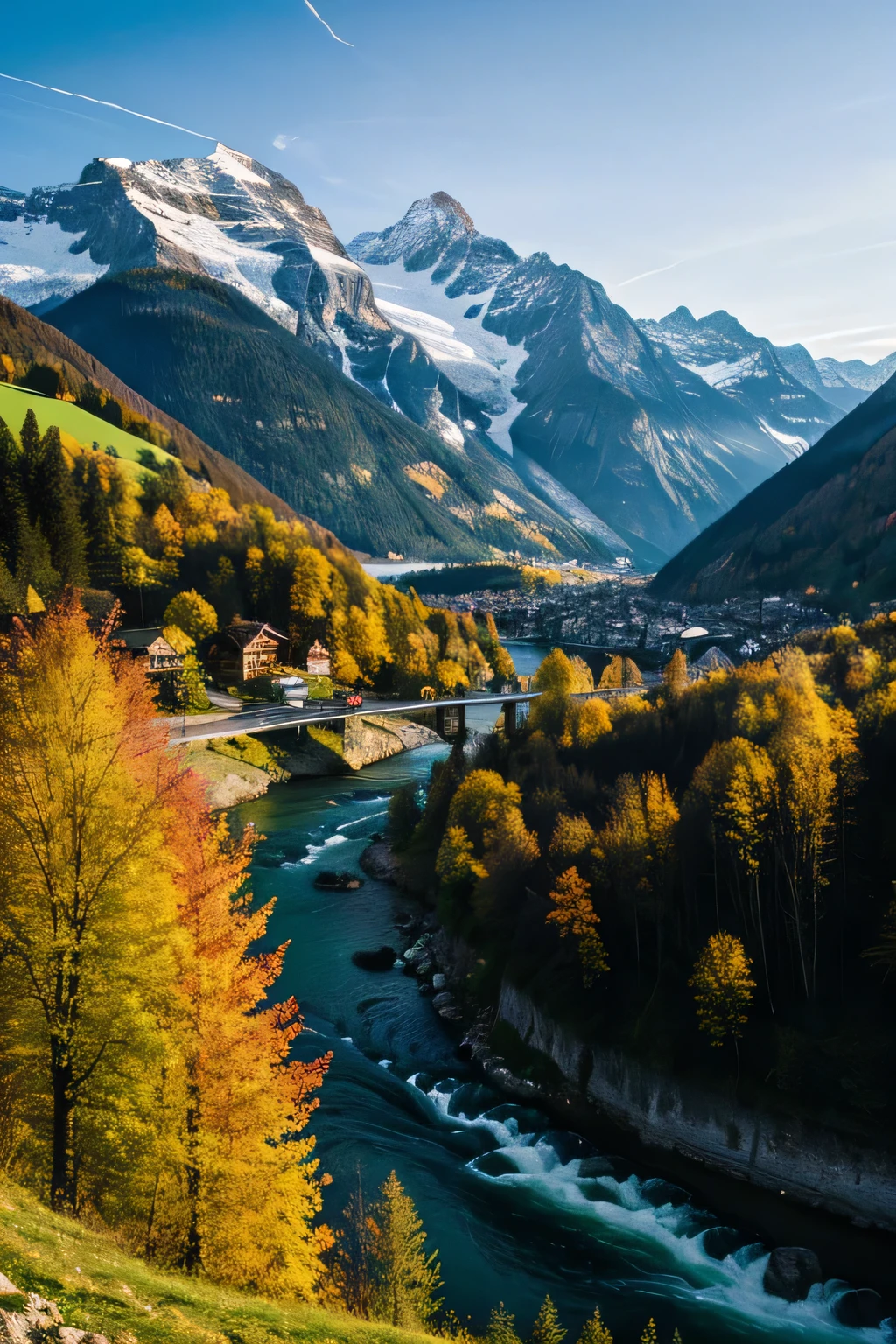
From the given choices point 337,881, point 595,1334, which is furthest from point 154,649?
point 595,1334

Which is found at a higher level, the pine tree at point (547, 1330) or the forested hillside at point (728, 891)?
the forested hillside at point (728, 891)

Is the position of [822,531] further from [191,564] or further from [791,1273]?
[791,1273]

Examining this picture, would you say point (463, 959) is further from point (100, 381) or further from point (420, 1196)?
point (100, 381)

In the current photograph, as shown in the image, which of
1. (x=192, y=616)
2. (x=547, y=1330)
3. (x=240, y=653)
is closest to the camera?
(x=547, y=1330)

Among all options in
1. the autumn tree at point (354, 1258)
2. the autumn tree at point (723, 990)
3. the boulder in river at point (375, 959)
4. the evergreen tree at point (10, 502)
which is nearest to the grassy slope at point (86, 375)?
the evergreen tree at point (10, 502)

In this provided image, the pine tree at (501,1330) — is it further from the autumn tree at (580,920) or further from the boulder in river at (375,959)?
the boulder in river at (375,959)

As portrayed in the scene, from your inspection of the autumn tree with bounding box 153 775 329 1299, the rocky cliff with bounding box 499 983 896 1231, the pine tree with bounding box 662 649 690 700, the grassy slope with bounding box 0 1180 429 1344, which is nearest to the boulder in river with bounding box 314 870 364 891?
the rocky cliff with bounding box 499 983 896 1231
